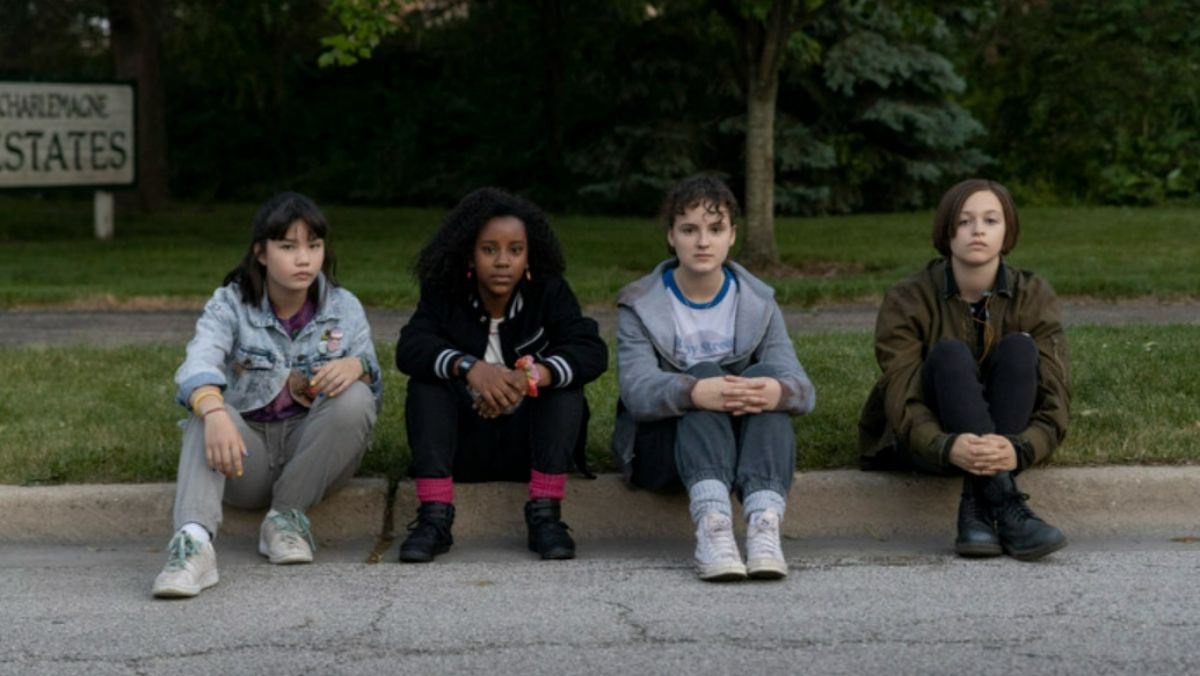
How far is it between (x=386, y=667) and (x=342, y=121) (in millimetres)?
24098

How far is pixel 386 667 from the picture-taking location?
170 inches

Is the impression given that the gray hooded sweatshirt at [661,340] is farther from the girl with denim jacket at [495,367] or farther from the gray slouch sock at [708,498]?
the gray slouch sock at [708,498]

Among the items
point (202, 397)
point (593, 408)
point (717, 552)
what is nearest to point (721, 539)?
point (717, 552)

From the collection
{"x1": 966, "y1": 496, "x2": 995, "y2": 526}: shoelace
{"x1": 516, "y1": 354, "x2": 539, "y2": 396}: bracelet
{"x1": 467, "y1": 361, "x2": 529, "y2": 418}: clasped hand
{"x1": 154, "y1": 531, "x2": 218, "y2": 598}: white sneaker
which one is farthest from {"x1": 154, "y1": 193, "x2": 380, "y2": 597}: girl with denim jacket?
{"x1": 966, "y1": 496, "x2": 995, "y2": 526}: shoelace

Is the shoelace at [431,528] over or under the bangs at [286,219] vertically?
under

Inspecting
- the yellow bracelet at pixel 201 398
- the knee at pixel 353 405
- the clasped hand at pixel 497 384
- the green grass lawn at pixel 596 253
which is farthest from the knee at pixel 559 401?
the green grass lawn at pixel 596 253

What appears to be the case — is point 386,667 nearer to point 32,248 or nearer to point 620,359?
point 620,359

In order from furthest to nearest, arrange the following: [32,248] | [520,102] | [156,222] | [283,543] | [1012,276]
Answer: [520,102] → [156,222] → [32,248] → [1012,276] → [283,543]

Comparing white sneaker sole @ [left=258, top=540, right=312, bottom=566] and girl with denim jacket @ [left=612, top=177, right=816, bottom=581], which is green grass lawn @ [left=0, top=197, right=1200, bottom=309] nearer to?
girl with denim jacket @ [left=612, top=177, right=816, bottom=581]

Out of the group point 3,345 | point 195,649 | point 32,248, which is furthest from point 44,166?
point 195,649

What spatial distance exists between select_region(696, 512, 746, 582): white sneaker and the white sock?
4.82 ft

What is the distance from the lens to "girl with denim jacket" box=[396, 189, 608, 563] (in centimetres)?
559

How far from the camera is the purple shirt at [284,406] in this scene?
571 centimetres

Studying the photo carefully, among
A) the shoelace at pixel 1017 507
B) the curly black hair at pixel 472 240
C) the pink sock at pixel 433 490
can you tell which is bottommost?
the pink sock at pixel 433 490
